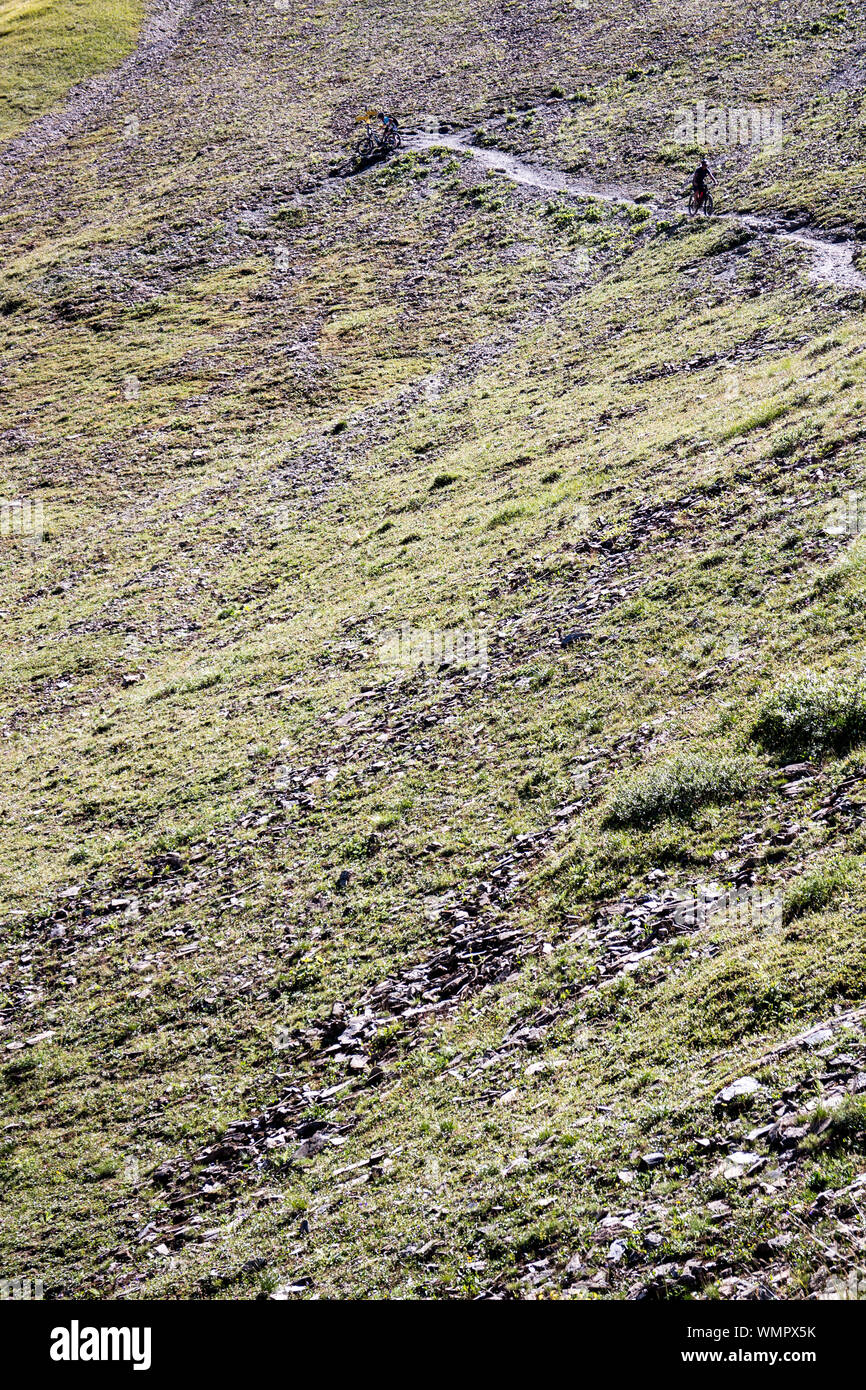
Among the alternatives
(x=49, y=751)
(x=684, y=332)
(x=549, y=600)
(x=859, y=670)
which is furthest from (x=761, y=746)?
(x=684, y=332)

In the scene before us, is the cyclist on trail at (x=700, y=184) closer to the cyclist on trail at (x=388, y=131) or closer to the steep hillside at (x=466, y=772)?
the steep hillside at (x=466, y=772)

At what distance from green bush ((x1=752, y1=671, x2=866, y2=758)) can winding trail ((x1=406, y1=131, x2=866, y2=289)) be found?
2441 cm

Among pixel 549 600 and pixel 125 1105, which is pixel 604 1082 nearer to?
pixel 125 1105

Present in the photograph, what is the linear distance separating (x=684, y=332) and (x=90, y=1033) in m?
31.7

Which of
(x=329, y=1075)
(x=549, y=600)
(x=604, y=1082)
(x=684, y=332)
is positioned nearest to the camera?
(x=604, y=1082)

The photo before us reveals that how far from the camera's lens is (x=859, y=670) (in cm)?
1430

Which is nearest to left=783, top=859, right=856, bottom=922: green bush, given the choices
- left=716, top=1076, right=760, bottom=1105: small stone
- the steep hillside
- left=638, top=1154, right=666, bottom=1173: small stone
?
the steep hillside

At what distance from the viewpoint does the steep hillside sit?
9609 millimetres

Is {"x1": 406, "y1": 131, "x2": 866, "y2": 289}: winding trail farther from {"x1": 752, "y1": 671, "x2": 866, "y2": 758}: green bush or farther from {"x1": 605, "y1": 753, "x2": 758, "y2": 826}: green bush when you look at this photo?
{"x1": 605, "y1": 753, "x2": 758, "y2": 826}: green bush

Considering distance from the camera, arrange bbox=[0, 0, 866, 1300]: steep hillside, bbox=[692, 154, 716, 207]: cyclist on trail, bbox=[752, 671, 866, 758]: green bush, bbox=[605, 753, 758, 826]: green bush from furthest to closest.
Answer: bbox=[692, 154, 716, 207]: cyclist on trail → bbox=[605, 753, 758, 826]: green bush → bbox=[752, 671, 866, 758]: green bush → bbox=[0, 0, 866, 1300]: steep hillside

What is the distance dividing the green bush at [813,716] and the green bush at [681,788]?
0.65 meters

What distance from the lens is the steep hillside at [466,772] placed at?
961cm

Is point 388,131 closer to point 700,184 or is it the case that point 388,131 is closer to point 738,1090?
point 700,184

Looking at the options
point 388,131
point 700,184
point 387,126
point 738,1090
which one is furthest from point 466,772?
point 387,126
